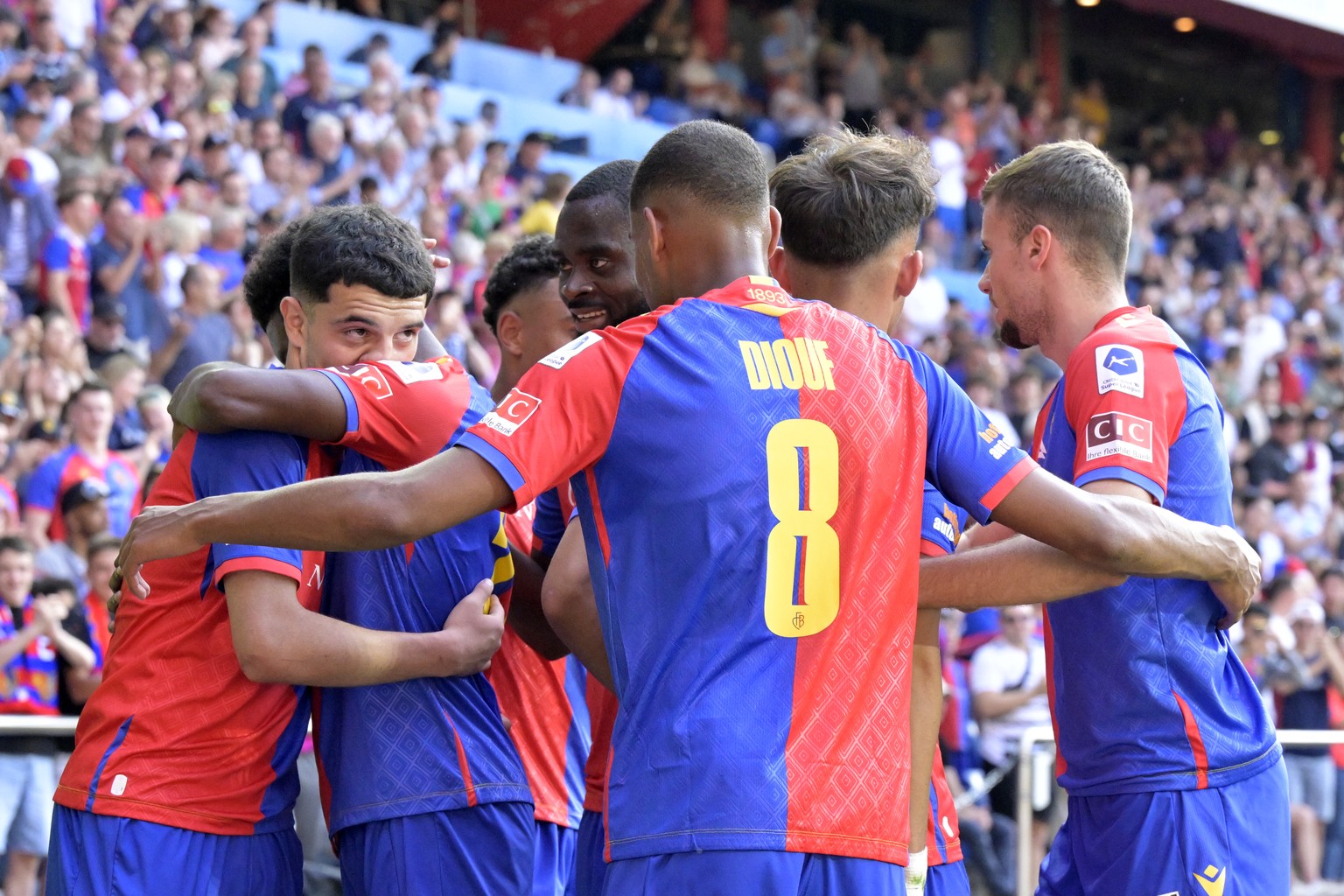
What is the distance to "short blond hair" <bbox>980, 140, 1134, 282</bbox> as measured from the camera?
12.5ft

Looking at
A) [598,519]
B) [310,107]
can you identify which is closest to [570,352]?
[598,519]

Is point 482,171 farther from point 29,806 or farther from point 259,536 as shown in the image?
point 259,536

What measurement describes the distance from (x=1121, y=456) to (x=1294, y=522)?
→ 1203 centimetres

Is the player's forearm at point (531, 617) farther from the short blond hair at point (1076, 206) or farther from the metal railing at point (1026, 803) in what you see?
the metal railing at point (1026, 803)

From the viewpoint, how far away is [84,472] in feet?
25.4

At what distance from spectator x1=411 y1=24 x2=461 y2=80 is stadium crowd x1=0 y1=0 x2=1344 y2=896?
1.2 inches

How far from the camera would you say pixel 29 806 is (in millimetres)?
5297

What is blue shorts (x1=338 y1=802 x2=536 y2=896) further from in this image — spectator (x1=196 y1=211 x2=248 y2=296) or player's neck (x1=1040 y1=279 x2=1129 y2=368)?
spectator (x1=196 y1=211 x2=248 y2=296)

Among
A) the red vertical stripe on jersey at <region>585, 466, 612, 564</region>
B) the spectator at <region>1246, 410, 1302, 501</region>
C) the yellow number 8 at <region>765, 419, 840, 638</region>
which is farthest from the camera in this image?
the spectator at <region>1246, 410, 1302, 501</region>

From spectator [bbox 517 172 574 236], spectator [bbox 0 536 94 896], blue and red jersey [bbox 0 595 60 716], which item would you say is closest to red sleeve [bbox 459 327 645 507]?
spectator [bbox 0 536 94 896]

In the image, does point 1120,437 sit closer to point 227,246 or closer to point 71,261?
point 71,261

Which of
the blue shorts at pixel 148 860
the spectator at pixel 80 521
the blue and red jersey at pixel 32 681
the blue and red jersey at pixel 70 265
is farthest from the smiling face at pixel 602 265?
the blue and red jersey at pixel 70 265

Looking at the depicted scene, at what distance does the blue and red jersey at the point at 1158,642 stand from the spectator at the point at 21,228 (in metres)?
7.90

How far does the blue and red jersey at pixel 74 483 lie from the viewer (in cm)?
766
